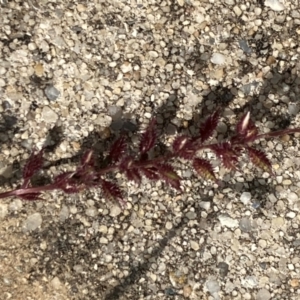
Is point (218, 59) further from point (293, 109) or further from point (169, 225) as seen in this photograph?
point (169, 225)

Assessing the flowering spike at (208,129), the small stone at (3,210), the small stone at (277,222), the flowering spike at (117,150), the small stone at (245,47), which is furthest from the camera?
the small stone at (245,47)

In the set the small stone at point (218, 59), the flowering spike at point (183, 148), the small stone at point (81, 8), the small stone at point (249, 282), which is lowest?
the small stone at point (249, 282)

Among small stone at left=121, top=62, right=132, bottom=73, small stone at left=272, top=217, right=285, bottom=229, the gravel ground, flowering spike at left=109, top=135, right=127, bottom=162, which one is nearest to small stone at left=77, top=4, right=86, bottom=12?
the gravel ground

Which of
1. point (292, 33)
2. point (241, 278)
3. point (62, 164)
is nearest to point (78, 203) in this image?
point (62, 164)

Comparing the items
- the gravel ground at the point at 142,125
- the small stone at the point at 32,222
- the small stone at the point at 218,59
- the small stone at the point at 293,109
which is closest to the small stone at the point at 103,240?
the gravel ground at the point at 142,125

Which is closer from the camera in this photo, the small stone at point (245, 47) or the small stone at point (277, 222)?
the small stone at point (277, 222)

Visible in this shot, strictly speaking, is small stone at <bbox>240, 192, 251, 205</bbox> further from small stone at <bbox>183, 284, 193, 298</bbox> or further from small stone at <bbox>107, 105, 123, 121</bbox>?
small stone at <bbox>107, 105, 123, 121</bbox>

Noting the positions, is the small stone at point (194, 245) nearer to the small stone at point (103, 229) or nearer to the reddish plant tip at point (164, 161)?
the small stone at point (103, 229)
